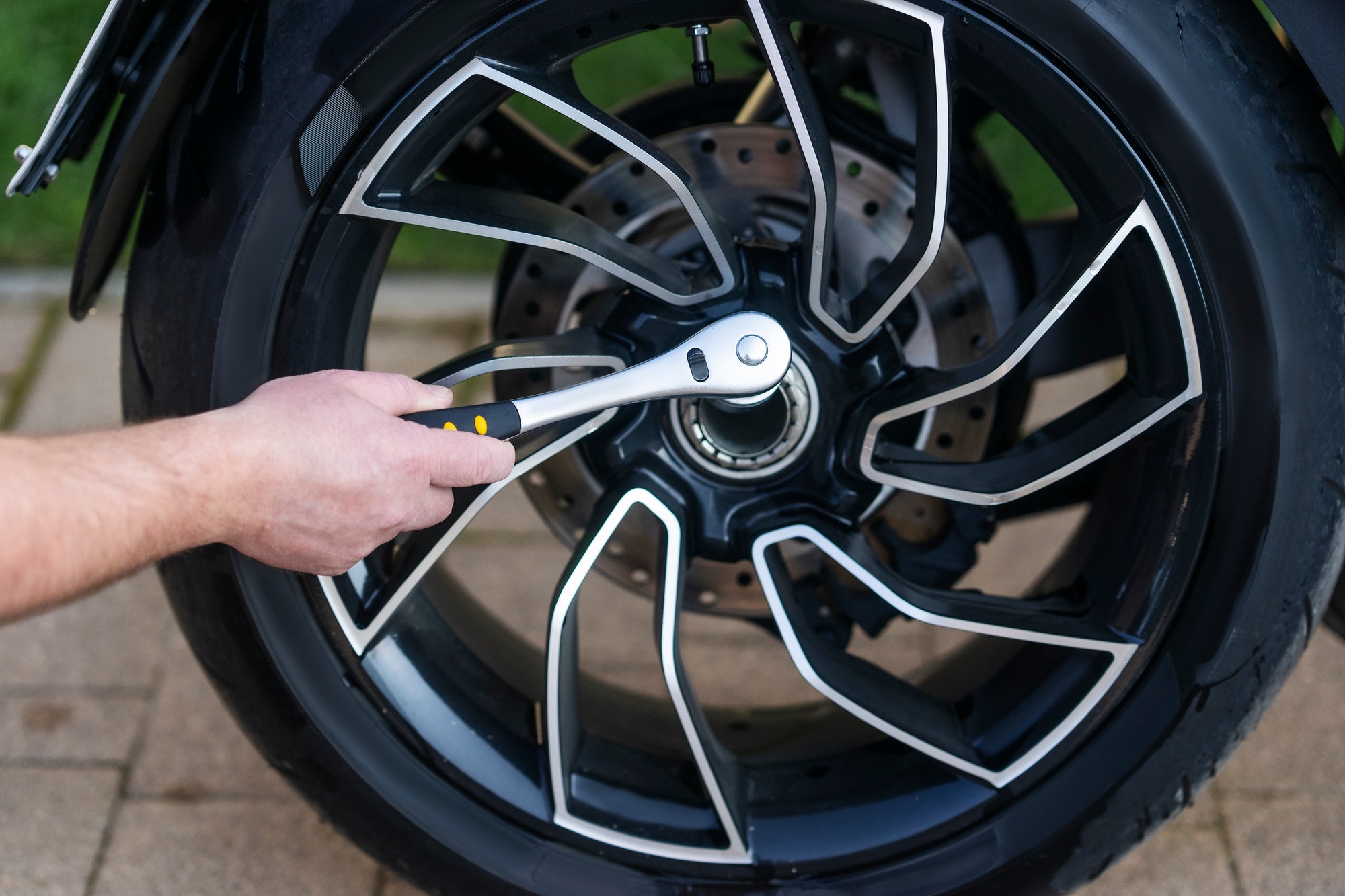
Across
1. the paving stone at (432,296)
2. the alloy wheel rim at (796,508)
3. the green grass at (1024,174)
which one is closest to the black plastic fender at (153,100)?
the alloy wheel rim at (796,508)

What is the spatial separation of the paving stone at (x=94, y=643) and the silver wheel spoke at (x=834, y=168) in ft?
3.91

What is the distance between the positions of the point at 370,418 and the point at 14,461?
10.5 inches

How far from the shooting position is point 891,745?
136 cm

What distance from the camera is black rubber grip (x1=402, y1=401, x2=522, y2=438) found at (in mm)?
1081

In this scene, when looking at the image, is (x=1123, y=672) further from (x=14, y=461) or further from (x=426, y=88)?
(x=14, y=461)

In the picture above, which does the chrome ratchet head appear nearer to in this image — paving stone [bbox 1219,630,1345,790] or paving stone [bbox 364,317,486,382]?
paving stone [bbox 1219,630,1345,790]

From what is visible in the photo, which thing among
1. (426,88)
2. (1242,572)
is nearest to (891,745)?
(1242,572)

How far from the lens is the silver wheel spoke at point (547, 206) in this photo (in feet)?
3.63

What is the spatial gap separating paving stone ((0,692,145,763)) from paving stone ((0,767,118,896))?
3 cm

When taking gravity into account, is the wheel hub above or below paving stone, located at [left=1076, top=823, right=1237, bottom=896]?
above

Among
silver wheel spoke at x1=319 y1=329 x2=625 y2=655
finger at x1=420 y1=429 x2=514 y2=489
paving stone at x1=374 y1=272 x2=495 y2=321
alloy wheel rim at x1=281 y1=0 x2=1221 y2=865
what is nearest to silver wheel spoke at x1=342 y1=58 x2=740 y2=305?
alloy wheel rim at x1=281 y1=0 x2=1221 y2=865

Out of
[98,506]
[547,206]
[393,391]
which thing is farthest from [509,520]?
[98,506]

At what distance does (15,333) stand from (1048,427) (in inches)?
87.5

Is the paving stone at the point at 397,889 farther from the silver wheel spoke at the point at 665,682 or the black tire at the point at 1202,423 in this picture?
the silver wheel spoke at the point at 665,682
